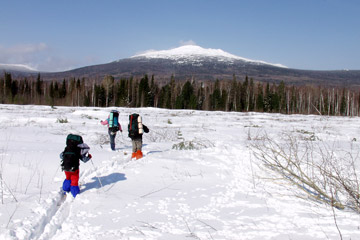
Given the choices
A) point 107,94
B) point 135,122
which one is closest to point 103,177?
point 135,122

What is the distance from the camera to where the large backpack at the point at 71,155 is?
15.9 feet

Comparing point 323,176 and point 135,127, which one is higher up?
point 135,127

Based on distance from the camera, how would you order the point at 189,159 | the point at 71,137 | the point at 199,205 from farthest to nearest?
the point at 189,159, the point at 71,137, the point at 199,205

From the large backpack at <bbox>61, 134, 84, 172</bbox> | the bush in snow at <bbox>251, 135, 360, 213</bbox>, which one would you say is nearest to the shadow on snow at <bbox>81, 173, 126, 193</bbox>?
the large backpack at <bbox>61, 134, 84, 172</bbox>

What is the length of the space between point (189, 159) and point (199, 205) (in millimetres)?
3150

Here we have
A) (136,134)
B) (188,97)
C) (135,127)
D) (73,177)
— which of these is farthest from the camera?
(188,97)

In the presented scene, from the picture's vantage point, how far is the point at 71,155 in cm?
489

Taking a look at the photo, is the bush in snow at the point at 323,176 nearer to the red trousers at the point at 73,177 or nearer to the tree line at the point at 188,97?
the red trousers at the point at 73,177

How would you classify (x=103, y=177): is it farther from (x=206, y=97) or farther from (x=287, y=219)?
(x=206, y=97)

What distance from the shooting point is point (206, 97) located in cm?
7775

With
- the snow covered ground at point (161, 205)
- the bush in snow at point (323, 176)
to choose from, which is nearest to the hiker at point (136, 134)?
the snow covered ground at point (161, 205)

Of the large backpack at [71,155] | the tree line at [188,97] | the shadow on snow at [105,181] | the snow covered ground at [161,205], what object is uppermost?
the tree line at [188,97]

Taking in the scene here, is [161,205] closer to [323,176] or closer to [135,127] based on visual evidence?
[323,176]

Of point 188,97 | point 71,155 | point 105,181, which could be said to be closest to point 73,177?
point 71,155
